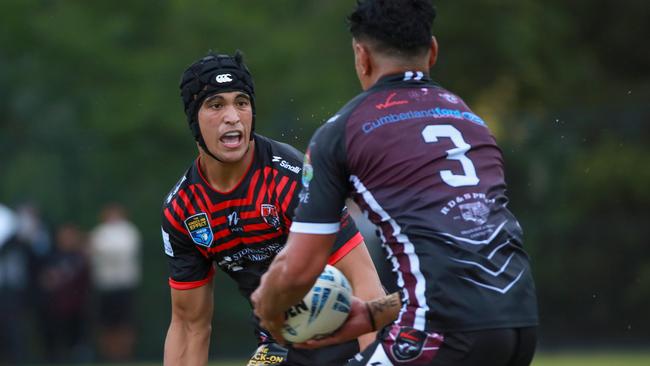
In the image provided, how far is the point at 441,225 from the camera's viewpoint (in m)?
4.73

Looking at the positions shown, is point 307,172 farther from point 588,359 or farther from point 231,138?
point 588,359

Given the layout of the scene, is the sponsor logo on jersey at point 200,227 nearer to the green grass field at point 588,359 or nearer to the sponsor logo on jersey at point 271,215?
the sponsor logo on jersey at point 271,215

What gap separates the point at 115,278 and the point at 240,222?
11.6 m

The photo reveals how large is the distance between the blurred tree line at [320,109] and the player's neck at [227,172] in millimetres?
10086

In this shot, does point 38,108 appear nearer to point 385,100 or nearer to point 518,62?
point 518,62

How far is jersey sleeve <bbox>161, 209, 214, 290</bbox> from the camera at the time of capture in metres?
6.56

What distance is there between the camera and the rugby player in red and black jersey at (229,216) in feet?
20.8

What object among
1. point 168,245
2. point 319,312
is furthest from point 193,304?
point 319,312

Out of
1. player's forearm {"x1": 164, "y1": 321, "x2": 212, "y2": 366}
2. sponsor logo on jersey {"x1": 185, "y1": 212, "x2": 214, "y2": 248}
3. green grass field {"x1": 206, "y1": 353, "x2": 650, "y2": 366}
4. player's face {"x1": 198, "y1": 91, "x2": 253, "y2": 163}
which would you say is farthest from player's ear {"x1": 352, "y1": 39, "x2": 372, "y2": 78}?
green grass field {"x1": 206, "y1": 353, "x2": 650, "y2": 366}

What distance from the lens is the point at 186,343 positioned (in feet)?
22.2

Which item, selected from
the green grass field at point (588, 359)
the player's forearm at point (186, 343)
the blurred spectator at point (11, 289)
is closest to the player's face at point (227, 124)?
the player's forearm at point (186, 343)

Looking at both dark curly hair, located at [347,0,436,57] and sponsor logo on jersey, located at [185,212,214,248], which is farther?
sponsor logo on jersey, located at [185,212,214,248]

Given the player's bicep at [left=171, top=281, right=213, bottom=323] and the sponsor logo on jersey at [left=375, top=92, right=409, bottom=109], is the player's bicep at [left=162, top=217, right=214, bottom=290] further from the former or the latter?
the sponsor logo on jersey at [left=375, top=92, right=409, bottom=109]

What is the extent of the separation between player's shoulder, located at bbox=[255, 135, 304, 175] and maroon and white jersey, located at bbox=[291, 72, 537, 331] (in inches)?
59.7
